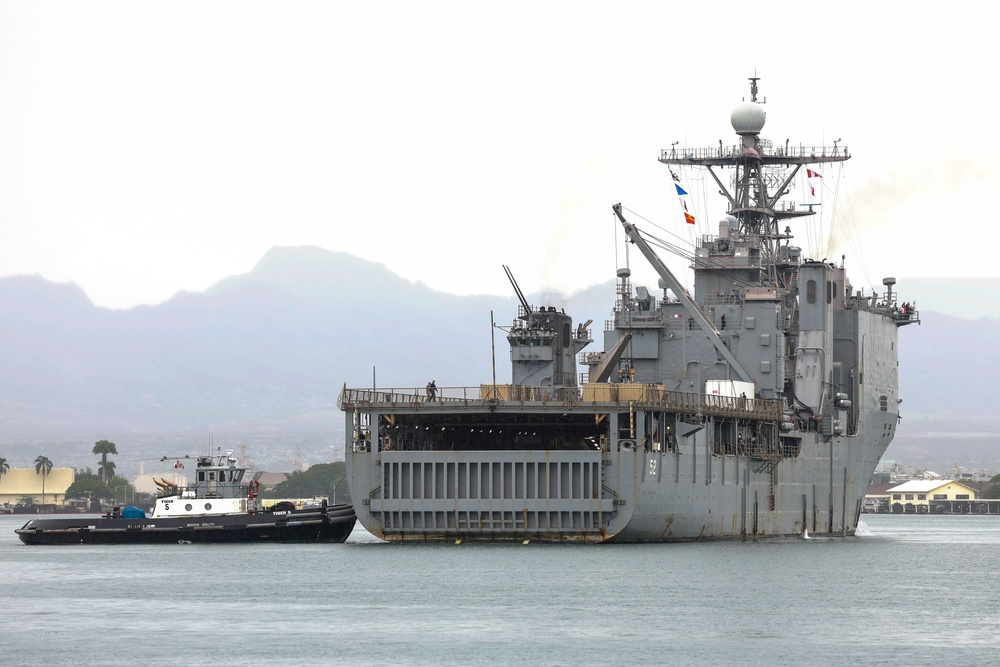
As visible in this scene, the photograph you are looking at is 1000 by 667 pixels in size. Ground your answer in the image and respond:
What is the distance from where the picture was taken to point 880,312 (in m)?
94.2

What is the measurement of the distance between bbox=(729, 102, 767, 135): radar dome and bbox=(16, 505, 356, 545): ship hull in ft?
92.1

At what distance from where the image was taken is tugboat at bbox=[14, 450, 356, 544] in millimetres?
84375

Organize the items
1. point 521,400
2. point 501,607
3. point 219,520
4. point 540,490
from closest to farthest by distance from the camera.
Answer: point 501,607
point 521,400
point 540,490
point 219,520

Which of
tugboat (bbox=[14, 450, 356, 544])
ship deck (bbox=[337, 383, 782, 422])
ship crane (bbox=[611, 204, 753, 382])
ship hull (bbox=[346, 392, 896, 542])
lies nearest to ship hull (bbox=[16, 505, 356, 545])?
tugboat (bbox=[14, 450, 356, 544])

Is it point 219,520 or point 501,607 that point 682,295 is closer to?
point 219,520

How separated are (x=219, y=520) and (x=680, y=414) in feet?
70.6

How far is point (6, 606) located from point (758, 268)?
44688mm

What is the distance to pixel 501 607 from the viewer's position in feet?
179

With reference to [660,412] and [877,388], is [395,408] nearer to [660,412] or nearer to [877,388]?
[660,412]

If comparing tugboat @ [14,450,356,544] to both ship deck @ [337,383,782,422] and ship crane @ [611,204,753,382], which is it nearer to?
ship deck @ [337,383,782,422]

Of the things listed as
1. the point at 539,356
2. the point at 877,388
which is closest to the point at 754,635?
the point at 539,356

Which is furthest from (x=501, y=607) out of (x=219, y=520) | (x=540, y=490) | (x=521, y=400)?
(x=219, y=520)

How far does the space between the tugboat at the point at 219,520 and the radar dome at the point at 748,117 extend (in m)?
28.1

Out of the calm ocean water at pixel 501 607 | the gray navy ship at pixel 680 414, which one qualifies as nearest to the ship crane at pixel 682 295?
the gray navy ship at pixel 680 414
